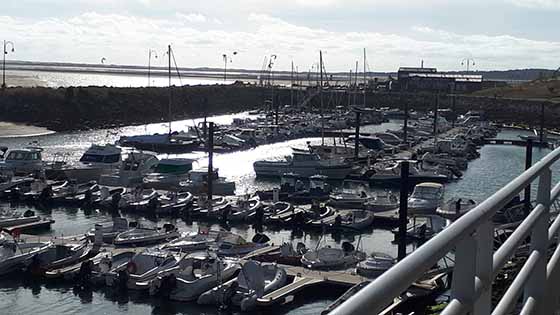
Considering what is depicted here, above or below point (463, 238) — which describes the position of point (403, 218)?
below

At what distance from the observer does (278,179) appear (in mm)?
34719

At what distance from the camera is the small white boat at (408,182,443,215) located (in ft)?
84.3

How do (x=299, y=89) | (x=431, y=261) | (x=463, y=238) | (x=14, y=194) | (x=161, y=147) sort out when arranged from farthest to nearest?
(x=299, y=89), (x=161, y=147), (x=14, y=194), (x=463, y=238), (x=431, y=261)

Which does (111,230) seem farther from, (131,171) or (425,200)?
(131,171)

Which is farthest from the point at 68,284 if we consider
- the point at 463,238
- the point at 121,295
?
the point at 463,238

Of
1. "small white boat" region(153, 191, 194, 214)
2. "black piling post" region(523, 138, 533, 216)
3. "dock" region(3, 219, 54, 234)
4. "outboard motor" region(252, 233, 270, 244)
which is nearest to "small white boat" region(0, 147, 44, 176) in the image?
"small white boat" region(153, 191, 194, 214)

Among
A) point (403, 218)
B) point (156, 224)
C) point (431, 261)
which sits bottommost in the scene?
point (156, 224)

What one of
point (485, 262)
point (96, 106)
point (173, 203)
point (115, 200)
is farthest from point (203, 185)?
point (96, 106)

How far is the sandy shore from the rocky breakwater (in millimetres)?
1074

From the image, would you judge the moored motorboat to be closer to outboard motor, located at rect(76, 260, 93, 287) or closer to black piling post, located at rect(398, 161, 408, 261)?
black piling post, located at rect(398, 161, 408, 261)

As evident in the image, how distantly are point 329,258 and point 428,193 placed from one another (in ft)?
32.2

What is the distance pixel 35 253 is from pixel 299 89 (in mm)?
60041

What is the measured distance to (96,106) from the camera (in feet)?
209

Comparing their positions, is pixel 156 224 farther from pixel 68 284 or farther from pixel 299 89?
pixel 299 89
